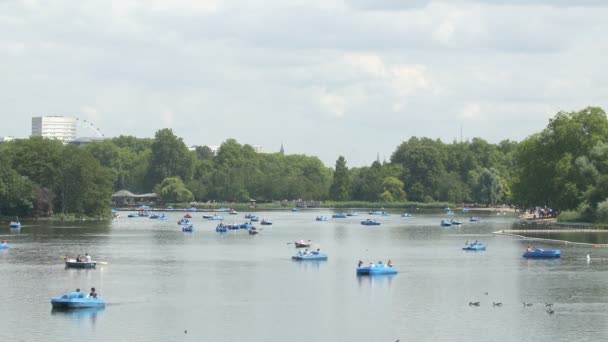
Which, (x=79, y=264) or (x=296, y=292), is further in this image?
(x=79, y=264)

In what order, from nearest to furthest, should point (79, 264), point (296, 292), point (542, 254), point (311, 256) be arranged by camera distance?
point (296, 292) < point (79, 264) < point (542, 254) < point (311, 256)

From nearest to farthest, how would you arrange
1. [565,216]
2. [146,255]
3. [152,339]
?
[152,339] → [146,255] → [565,216]

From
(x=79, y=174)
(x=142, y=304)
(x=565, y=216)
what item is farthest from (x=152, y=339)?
(x=79, y=174)

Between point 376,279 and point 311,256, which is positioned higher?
point 311,256

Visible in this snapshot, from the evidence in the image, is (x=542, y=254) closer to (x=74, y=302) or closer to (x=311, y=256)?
(x=311, y=256)

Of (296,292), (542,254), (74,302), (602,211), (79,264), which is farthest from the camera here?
(602,211)

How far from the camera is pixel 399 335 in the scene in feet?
194

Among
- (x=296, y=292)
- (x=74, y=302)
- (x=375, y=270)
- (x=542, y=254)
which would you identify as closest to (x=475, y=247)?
(x=542, y=254)

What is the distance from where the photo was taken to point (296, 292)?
252 ft

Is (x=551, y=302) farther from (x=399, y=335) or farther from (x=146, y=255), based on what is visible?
(x=146, y=255)

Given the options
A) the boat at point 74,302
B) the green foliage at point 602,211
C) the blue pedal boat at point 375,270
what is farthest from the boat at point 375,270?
Result: the green foliage at point 602,211

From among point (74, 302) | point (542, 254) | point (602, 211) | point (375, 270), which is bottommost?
point (74, 302)

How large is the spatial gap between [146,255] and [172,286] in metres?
26.8

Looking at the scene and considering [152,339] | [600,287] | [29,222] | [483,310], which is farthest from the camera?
[29,222]
